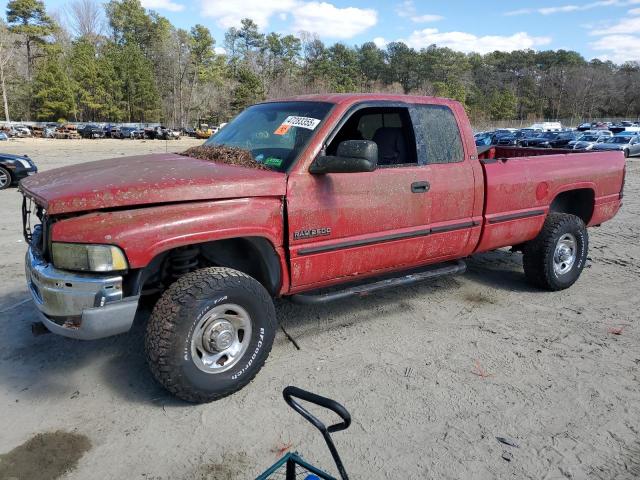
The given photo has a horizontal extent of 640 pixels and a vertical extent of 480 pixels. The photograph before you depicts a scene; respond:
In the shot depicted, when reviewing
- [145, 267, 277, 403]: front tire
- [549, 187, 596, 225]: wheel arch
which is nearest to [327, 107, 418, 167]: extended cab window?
[145, 267, 277, 403]: front tire

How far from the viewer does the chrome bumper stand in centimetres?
275

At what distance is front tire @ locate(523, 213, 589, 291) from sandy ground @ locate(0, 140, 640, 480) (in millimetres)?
356

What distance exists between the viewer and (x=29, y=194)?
3240 millimetres

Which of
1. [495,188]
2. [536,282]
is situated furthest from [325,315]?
[536,282]

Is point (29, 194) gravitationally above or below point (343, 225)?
above

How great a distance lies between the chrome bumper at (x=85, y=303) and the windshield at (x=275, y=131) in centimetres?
135

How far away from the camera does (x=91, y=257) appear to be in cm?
274

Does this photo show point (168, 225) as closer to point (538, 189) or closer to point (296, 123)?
point (296, 123)

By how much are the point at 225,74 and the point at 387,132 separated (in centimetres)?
9487

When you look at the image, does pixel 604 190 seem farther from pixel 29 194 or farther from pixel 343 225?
pixel 29 194

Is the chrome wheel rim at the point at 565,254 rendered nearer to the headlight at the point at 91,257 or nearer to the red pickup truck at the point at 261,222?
the red pickup truck at the point at 261,222

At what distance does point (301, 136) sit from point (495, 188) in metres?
1.95

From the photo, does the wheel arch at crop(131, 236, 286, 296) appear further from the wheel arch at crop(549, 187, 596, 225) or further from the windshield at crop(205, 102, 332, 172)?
the wheel arch at crop(549, 187, 596, 225)

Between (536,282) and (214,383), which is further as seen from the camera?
(536,282)
